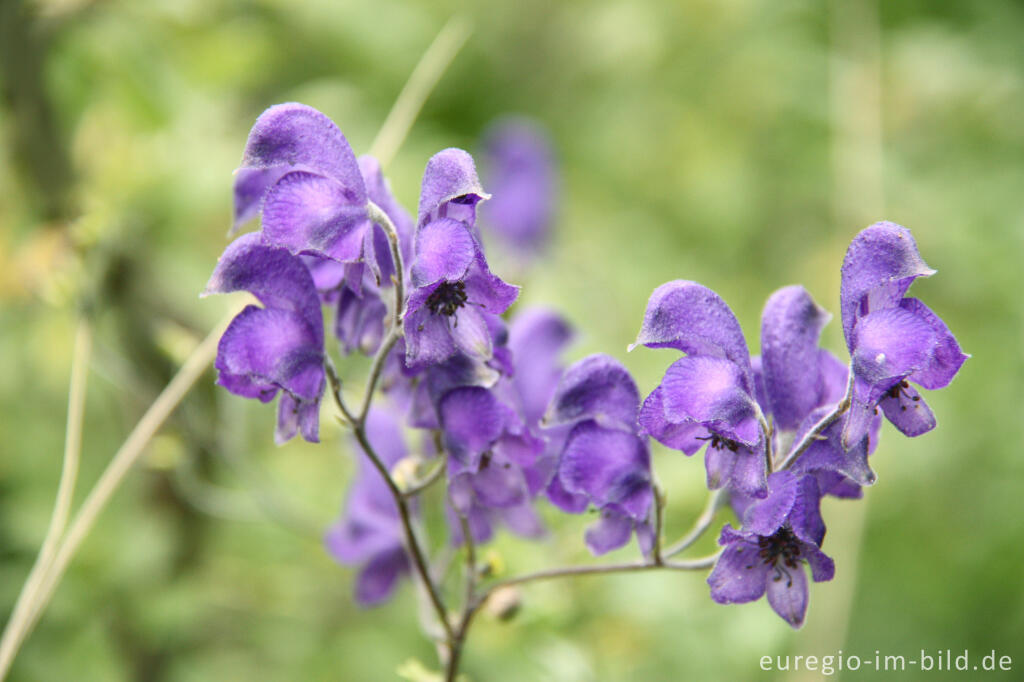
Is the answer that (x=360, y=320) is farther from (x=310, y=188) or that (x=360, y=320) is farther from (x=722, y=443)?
(x=722, y=443)

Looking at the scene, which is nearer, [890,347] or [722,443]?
[890,347]

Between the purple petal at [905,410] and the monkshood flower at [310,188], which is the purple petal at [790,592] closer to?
the purple petal at [905,410]

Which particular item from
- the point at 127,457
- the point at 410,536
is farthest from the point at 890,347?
the point at 127,457

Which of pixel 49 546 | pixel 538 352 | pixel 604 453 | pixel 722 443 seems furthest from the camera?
pixel 538 352

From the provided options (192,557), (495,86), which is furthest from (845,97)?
(192,557)

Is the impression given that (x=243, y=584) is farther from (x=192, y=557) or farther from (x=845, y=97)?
(x=845, y=97)

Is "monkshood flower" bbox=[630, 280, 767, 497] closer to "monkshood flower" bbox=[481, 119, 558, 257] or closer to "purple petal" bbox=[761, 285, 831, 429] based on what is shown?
"purple petal" bbox=[761, 285, 831, 429]
